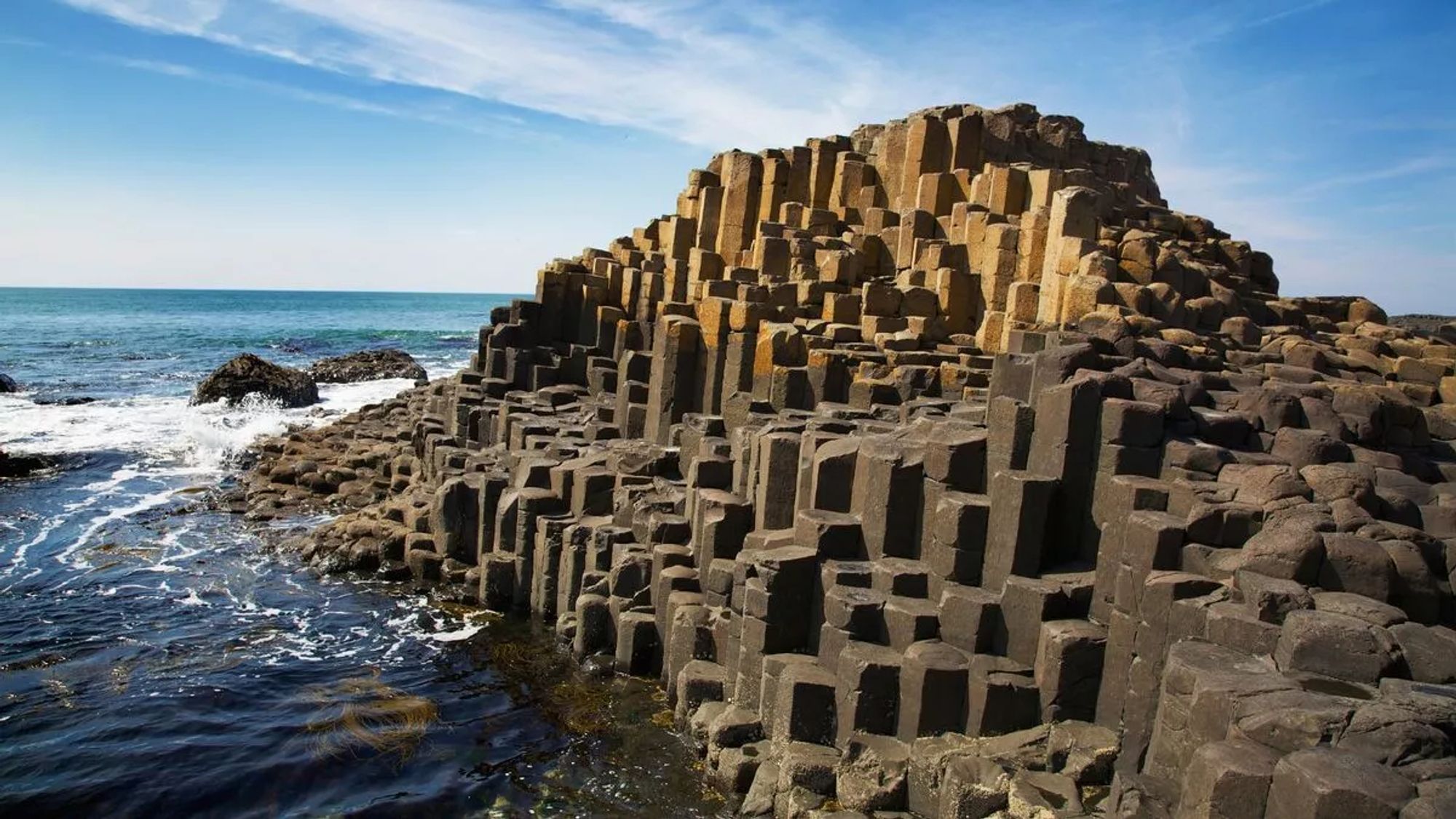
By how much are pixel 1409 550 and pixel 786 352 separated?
915 cm

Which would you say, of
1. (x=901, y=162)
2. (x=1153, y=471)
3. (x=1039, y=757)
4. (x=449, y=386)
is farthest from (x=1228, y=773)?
(x=449, y=386)

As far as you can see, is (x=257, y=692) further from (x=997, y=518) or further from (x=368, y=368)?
(x=368, y=368)

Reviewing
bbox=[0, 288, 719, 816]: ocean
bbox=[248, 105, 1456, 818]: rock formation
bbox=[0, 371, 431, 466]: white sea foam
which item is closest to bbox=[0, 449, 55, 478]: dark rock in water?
bbox=[0, 371, 431, 466]: white sea foam

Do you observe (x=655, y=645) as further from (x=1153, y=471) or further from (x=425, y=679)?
(x=1153, y=471)

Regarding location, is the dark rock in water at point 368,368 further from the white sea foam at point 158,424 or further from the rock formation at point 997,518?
the rock formation at point 997,518

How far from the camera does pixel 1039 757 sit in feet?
27.1

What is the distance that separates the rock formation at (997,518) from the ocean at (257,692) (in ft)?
2.73

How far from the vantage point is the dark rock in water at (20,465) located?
2308 cm

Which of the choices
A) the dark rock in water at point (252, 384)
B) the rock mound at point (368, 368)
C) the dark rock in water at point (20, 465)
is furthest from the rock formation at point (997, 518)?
the rock mound at point (368, 368)

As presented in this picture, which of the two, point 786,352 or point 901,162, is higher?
point 901,162

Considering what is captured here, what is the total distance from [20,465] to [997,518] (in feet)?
76.3

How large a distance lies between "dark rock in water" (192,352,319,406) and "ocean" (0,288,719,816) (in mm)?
10636

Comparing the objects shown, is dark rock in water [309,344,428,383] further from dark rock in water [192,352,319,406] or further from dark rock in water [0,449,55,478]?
dark rock in water [0,449,55,478]

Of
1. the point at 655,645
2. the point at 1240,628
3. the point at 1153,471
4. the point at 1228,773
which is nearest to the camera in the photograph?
the point at 1228,773
